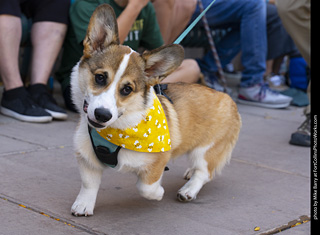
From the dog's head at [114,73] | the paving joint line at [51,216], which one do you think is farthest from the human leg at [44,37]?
the dog's head at [114,73]

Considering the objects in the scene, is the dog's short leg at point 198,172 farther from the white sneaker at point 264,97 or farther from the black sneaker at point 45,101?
the white sneaker at point 264,97

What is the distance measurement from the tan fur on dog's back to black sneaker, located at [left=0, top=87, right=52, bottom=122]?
1.78 meters

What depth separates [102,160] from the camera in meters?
2.89

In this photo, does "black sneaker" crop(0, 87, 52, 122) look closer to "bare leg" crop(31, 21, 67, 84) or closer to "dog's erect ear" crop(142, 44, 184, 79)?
"bare leg" crop(31, 21, 67, 84)

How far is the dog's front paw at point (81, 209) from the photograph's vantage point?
286cm

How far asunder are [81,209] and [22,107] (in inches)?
89.7

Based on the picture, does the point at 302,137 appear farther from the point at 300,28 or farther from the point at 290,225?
the point at 290,225

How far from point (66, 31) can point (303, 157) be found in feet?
9.06

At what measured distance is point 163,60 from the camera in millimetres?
2908

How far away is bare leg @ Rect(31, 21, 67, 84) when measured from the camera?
5.17 meters

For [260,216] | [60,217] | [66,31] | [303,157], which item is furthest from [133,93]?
[66,31]

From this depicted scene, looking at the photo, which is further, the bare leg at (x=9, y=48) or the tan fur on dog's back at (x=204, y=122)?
the bare leg at (x=9, y=48)
